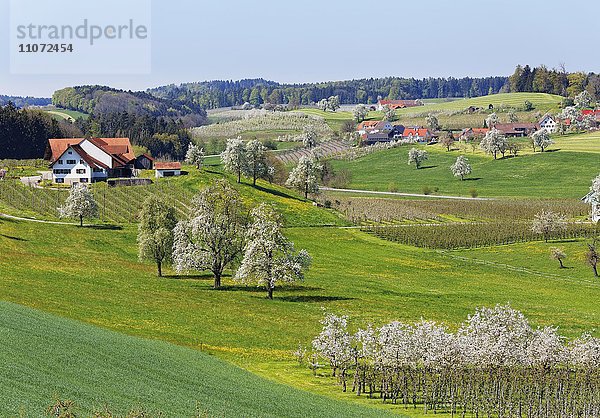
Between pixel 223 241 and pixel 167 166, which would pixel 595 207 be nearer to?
pixel 223 241

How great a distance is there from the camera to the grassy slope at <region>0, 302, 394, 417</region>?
31.7m

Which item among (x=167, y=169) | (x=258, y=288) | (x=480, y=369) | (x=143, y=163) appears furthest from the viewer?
(x=143, y=163)

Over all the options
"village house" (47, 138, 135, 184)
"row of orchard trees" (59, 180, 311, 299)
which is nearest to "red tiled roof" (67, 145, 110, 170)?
"village house" (47, 138, 135, 184)

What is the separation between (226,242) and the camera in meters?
80.5

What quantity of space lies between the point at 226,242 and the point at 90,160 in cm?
7975

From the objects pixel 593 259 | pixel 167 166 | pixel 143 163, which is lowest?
pixel 593 259

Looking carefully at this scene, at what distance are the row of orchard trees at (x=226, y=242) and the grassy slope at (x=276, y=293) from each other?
235 cm

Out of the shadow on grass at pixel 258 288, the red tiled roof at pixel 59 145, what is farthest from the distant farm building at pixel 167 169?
the shadow on grass at pixel 258 288

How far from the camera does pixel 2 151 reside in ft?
623

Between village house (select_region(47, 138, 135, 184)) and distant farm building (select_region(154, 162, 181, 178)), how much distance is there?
994cm

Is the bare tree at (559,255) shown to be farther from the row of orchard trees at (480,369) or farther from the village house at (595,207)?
the row of orchard trees at (480,369)

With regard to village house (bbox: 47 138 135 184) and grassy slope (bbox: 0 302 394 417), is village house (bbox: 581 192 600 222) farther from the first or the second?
grassy slope (bbox: 0 302 394 417)

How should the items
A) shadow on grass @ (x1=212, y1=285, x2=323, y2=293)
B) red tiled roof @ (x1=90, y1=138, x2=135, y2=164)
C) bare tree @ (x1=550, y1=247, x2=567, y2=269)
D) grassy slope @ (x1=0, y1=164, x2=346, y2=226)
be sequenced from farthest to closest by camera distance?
red tiled roof @ (x1=90, y1=138, x2=135, y2=164), grassy slope @ (x1=0, y1=164, x2=346, y2=226), bare tree @ (x1=550, y1=247, x2=567, y2=269), shadow on grass @ (x1=212, y1=285, x2=323, y2=293)

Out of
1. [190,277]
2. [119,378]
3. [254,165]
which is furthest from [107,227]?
[119,378]
